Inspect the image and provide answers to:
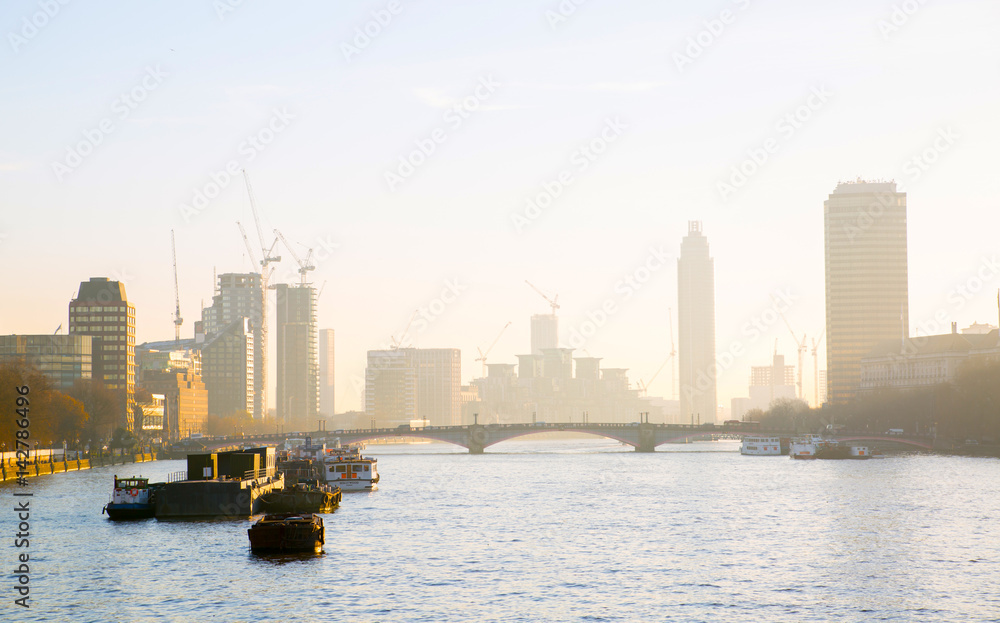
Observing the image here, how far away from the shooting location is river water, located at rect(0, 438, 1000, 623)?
61.4 m

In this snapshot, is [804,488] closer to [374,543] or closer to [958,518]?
[958,518]

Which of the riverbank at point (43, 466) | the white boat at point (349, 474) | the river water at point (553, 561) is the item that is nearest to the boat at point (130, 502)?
the river water at point (553, 561)

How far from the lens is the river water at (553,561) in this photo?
2416 inches

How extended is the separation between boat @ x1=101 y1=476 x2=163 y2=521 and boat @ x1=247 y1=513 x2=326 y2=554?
92.9 feet

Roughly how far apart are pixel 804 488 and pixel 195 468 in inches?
2737

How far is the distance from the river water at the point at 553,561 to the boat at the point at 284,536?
1.61 meters

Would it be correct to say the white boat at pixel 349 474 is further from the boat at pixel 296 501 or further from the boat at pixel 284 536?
the boat at pixel 284 536

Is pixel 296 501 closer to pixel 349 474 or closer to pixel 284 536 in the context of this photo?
pixel 284 536

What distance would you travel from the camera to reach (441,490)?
5502 inches

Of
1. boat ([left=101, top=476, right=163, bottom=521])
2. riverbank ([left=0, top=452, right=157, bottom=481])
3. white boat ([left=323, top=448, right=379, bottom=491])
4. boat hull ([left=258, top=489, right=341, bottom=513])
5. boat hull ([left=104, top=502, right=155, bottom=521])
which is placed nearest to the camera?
boat hull ([left=104, top=502, right=155, bottom=521])

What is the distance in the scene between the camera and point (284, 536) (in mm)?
79250

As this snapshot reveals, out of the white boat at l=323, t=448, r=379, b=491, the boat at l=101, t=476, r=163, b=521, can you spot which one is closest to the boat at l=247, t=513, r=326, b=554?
the boat at l=101, t=476, r=163, b=521

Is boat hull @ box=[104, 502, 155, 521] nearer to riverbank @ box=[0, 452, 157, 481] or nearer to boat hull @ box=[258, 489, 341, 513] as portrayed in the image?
boat hull @ box=[258, 489, 341, 513]

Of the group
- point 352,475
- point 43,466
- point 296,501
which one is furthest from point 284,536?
point 43,466
